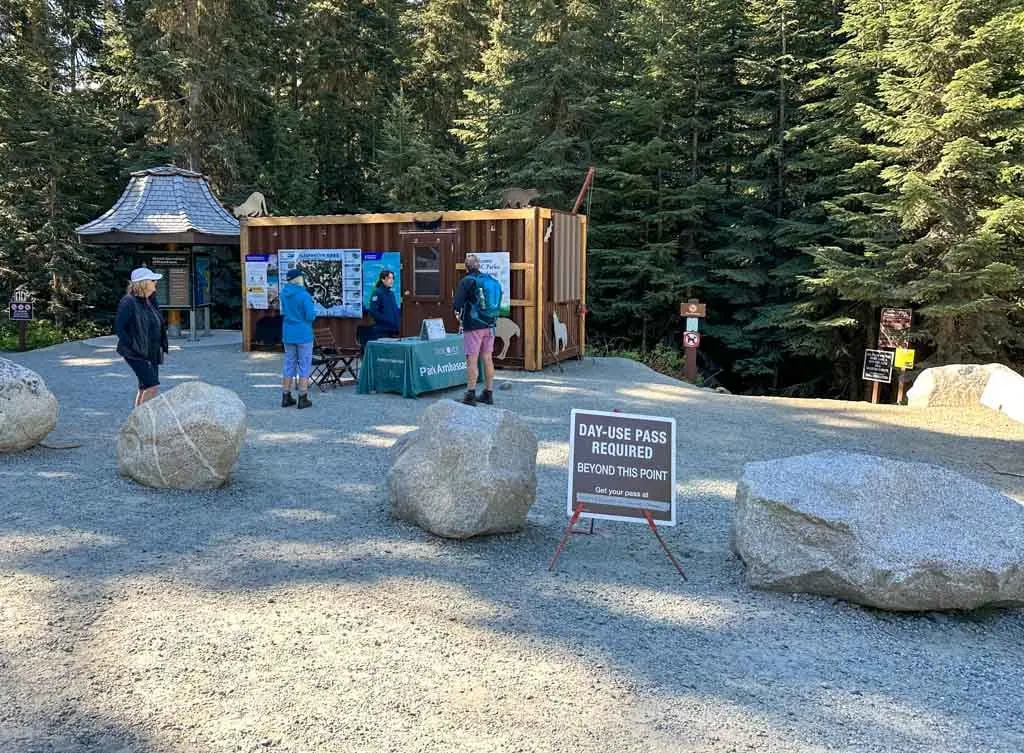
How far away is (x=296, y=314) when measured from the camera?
31.3 feet

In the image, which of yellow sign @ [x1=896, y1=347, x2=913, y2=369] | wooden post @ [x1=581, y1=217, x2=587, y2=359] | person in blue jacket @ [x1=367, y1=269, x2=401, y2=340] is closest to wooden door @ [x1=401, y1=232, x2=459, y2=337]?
person in blue jacket @ [x1=367, y1=269, x2=401, y2=340]

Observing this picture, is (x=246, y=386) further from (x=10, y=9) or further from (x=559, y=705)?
(x=10, y=9)

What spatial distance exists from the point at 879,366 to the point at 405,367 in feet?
23.8

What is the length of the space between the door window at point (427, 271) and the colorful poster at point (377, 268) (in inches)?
13.4

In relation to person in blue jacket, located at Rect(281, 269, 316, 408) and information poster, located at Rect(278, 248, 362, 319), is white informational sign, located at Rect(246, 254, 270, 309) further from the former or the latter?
person in blue jacket, located at Rect(281, 269, 316, 408)

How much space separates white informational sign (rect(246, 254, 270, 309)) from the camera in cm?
1559

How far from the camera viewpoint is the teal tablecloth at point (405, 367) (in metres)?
11.0

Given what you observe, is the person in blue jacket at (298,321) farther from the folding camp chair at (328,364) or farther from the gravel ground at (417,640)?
the gravel ground at (417,640)

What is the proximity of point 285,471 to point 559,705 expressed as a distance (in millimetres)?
4318

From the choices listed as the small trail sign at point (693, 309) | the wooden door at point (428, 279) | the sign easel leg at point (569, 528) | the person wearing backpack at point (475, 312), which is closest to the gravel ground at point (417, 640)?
the sign easel leg at point (569, 528)

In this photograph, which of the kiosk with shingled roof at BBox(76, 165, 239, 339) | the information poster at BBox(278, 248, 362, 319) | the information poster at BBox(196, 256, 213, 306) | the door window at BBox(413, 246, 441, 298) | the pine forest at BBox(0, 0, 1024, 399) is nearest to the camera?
the door window at BBox(413, 246, 441, 298)

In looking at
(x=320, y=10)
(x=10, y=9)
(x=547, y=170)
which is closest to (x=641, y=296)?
(x=547, y=170)

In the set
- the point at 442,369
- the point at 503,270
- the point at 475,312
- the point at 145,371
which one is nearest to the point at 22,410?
the point at 145,371

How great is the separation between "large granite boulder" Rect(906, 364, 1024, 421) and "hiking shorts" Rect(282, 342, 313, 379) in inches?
342
